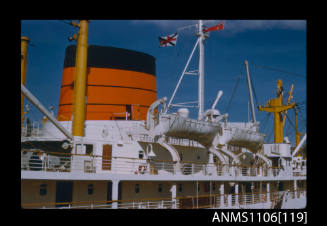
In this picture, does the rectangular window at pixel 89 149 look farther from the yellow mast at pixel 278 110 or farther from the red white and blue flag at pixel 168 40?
the yellow mast at pixel 278 110

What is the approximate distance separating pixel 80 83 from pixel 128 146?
3.38m

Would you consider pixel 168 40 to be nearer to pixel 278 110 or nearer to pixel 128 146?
pixel 128 146

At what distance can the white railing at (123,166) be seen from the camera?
13235 millimetres

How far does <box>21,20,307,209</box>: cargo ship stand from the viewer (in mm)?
13847

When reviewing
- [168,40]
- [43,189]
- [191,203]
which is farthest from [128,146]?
[168,40]

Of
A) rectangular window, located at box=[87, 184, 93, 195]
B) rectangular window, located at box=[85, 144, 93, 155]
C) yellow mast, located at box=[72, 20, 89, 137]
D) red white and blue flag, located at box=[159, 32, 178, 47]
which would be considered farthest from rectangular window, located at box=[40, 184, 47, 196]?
red white and blue flag, located at box=[159, 32, 178, 47]

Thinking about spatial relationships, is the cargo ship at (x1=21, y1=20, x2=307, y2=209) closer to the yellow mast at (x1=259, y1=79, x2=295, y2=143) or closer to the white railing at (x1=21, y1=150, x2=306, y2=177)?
the white railing at (x1=21, y1=150, x2=306, y2=177)

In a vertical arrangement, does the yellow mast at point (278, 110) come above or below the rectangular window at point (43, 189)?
above

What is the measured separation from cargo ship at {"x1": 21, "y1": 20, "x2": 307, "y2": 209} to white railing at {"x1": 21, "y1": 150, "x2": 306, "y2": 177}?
5cm

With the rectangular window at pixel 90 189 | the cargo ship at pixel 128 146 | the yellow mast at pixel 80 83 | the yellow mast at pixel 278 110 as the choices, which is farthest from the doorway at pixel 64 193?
the yellow mast at pixel 278 110

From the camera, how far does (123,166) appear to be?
1573 centimetres

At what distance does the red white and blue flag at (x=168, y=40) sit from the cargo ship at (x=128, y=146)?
113 centimetres
